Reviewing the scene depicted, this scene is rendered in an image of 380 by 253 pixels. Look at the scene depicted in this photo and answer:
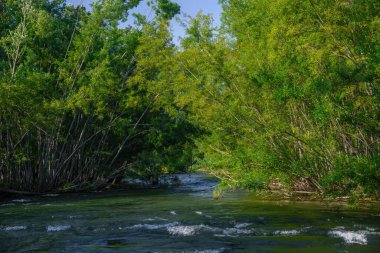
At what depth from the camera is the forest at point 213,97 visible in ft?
43.2

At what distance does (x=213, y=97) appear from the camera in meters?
17.9

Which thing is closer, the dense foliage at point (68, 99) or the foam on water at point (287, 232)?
the foam on water at point (287, 232)

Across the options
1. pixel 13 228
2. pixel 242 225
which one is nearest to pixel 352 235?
pixel 242 225

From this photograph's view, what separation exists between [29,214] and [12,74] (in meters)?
7.85

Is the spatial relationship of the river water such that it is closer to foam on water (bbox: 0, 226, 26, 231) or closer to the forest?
foam on water (bbox: 0, 226, 26, 231)

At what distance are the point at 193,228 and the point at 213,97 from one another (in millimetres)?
6303

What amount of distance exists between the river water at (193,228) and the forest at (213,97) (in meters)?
1.05

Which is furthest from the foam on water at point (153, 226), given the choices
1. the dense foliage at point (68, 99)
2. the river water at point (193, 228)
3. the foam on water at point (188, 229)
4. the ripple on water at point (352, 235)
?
the dense foliage at point (68, 99)

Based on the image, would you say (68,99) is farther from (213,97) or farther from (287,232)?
(287,232)

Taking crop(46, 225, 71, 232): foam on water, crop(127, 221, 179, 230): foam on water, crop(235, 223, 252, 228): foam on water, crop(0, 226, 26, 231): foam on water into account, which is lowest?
crop(235, 223, 252, 228): foam on water

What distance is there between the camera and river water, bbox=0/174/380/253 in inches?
411

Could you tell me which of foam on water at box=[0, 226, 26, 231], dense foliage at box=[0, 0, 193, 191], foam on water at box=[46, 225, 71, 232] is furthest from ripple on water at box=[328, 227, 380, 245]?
dense foliage at box=[0, 0, 193, 191]

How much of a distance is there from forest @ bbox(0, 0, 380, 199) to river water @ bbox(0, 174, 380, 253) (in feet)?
3.45

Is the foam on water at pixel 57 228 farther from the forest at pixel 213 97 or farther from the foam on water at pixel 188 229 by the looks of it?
the forest at pixel 213 97
